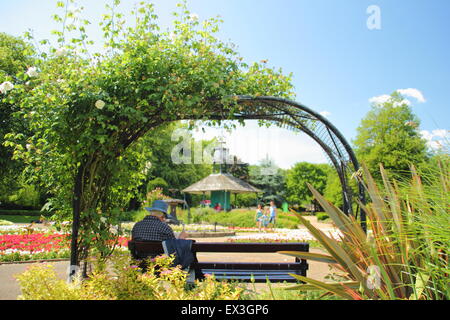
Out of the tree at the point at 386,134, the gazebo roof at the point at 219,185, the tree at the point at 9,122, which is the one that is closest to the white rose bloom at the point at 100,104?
the tree at the point at 9,122

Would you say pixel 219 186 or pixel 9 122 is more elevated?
pixel 9 122

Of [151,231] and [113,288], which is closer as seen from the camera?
[113,288]

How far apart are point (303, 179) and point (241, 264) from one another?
205 feet

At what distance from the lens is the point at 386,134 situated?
3048 cm

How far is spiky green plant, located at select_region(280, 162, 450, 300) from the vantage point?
85.7 inches

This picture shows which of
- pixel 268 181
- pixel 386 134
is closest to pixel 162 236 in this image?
pixel 386 134

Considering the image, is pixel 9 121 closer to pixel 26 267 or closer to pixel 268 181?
pixel 26 267

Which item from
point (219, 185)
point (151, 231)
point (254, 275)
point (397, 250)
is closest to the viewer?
point (397, 250)

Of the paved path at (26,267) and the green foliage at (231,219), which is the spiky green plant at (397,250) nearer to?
the paved path at (26,267)

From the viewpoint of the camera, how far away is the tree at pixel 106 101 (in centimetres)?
441

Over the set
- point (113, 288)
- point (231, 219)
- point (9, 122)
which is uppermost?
point (9, 122)

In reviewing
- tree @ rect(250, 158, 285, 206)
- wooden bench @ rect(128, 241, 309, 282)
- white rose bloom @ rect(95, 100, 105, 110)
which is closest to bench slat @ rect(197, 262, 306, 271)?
wooden bench @ rect(128, 241, 309, 282)

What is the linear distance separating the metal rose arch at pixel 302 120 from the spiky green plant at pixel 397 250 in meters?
2.71
